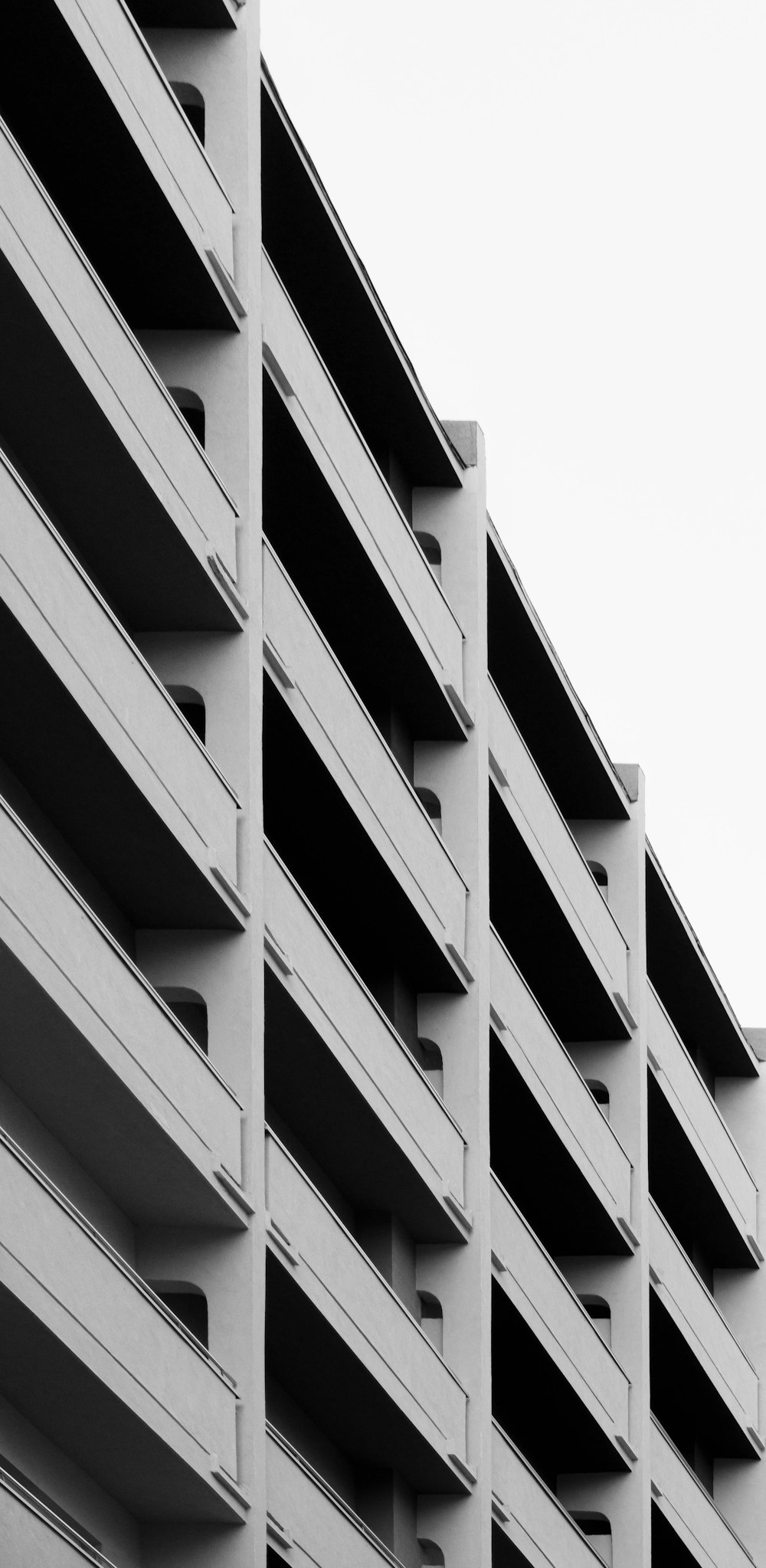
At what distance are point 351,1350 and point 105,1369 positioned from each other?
7.48 meters

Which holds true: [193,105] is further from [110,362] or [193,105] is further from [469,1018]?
[469,1018]

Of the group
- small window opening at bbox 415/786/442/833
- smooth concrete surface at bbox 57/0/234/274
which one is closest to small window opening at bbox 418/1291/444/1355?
small window opening at bbox 415/786/442/833

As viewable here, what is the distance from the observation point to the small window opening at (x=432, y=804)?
37906 mm

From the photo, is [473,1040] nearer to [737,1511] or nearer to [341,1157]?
[341,1157]

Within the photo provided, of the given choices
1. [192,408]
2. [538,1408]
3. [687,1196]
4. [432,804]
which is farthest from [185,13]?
[687,1196]

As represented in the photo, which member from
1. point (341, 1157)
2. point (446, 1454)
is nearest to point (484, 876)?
point (341, 1157)

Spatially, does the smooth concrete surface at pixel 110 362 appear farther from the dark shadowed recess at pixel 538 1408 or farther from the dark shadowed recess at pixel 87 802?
the dark shadowed recess at pixel 538 1408

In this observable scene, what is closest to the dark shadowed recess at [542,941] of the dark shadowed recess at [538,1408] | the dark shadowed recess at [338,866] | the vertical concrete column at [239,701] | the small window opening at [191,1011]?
the dark shadowed recess at [338,866]

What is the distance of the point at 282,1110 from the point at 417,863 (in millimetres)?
3659

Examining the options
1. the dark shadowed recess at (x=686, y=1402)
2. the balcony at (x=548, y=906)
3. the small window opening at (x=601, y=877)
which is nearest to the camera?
the balcony at (x=548, y=906)

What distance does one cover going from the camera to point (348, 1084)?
32125 mm

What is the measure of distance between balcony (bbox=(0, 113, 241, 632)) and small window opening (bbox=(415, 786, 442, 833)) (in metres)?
9.14

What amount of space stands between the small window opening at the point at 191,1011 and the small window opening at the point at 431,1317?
25.7 feet

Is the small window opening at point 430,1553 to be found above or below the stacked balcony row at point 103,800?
below
